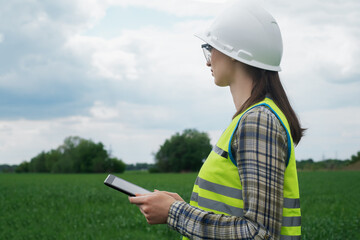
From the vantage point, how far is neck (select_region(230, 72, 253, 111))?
1.76 meters

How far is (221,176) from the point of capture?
1.58 meters

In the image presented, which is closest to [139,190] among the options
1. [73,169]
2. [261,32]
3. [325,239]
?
[261,32]

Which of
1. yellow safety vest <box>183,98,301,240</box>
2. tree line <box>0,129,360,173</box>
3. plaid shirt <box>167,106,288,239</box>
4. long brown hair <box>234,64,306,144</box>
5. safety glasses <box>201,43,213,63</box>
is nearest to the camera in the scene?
plaid shirt <box>167,106,288,239</box>

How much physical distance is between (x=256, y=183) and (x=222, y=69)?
24.8 inches

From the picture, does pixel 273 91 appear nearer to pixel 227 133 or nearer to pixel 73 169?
pixel 227 133

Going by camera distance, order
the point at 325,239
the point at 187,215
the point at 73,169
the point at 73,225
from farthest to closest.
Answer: the point at 73,169 → the point at 73,225 → the point at 325,239 → the point at 187,215

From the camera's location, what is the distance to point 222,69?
6.00ft

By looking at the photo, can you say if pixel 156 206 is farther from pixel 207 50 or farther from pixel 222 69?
pixel 207 50

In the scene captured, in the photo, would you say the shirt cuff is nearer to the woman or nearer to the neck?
the woman

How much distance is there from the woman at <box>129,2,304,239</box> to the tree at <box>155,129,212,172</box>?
72303 millimetres

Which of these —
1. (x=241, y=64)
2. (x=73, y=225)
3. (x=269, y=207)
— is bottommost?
(x=73, y=225)

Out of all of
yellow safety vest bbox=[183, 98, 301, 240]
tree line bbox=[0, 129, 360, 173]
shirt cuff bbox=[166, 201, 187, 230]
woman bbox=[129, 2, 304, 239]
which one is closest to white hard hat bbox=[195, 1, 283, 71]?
woman bbox=[129, 2, 304, 239]

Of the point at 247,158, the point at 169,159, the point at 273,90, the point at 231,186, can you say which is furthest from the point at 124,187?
the point at 169,159

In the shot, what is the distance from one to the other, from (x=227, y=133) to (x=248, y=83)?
283mm
